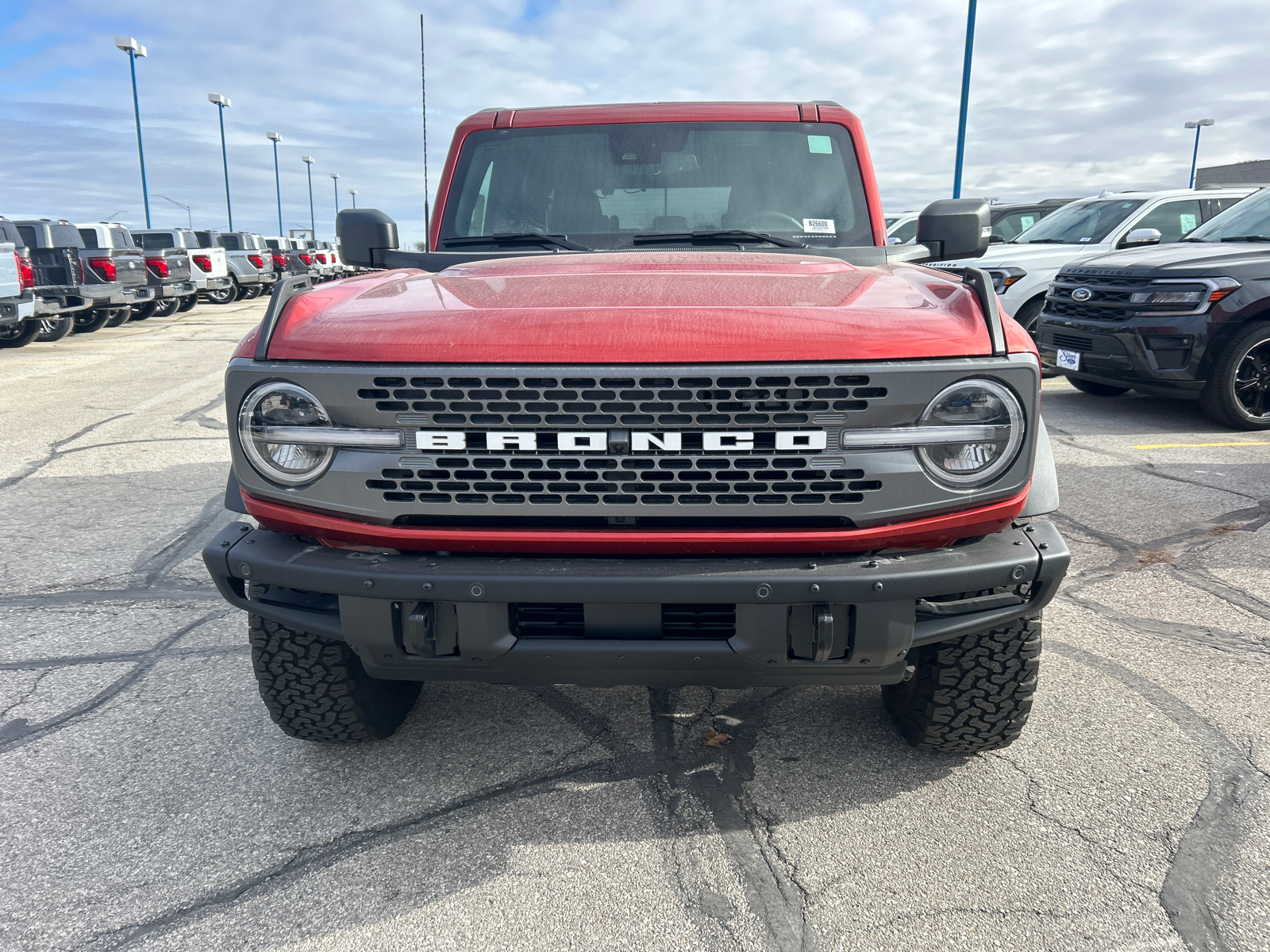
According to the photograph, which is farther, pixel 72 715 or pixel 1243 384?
pixel 1243 384

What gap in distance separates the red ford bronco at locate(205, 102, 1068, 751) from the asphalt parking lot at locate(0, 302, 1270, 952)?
0.46 m

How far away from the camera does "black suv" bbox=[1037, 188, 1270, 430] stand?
674cm

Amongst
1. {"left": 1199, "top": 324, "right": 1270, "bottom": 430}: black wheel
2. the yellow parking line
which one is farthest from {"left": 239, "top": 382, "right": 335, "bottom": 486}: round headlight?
{"left": 1199, "top": 324, "right": 1270, "bottom": 430}: black wheel

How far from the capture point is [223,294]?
25.2m

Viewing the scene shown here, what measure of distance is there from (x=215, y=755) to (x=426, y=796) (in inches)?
27.8

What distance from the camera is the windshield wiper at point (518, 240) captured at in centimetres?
344

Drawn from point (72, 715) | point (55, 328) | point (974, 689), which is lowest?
point (72, 715)

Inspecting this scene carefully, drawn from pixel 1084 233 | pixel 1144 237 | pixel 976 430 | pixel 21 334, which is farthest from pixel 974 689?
pixel 21 334

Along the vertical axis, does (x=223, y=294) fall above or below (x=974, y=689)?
above

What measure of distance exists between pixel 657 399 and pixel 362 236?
6.86 ft

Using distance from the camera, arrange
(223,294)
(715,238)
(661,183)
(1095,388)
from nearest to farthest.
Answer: (715,238) < (661,183) < (1095,388) < (223,294)

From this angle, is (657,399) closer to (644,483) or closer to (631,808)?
(644,483)

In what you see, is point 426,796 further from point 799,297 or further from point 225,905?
point 799,297

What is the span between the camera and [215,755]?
2.76m
